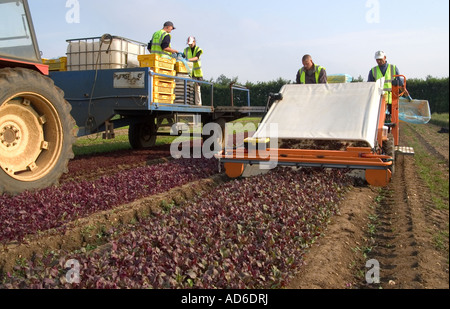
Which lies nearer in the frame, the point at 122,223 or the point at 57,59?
the point at 122,223

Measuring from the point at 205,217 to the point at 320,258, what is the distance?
53.9 inches

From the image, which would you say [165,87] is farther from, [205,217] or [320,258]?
[320,258]

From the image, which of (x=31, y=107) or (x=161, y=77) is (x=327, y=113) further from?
(x=31, y=107)

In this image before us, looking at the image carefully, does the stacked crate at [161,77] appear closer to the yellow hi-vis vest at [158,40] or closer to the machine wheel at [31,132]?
the yellow hi-vis vest at [158,40]

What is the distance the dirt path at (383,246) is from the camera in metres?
3.21

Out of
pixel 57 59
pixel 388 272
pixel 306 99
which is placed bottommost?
pixel 388 272

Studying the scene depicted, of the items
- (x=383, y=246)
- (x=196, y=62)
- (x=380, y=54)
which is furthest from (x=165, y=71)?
(x=383, y=246)

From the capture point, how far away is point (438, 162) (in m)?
9.11

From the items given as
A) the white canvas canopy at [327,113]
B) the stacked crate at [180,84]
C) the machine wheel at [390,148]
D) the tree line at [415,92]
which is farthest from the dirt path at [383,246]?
the tree line at [415,92]

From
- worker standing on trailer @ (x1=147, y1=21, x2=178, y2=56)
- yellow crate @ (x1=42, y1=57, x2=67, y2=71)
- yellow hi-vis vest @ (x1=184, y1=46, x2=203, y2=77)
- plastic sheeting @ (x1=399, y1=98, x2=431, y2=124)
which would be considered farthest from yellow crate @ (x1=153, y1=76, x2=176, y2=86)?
plastic sheeting @ (x1=399, y1=98, x2=431, y2=124)

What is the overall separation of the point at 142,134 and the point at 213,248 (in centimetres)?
755

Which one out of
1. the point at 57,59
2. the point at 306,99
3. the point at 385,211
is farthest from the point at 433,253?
the point at 57,59

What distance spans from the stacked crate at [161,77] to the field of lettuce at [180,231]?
2218mm

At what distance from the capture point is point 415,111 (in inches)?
388
